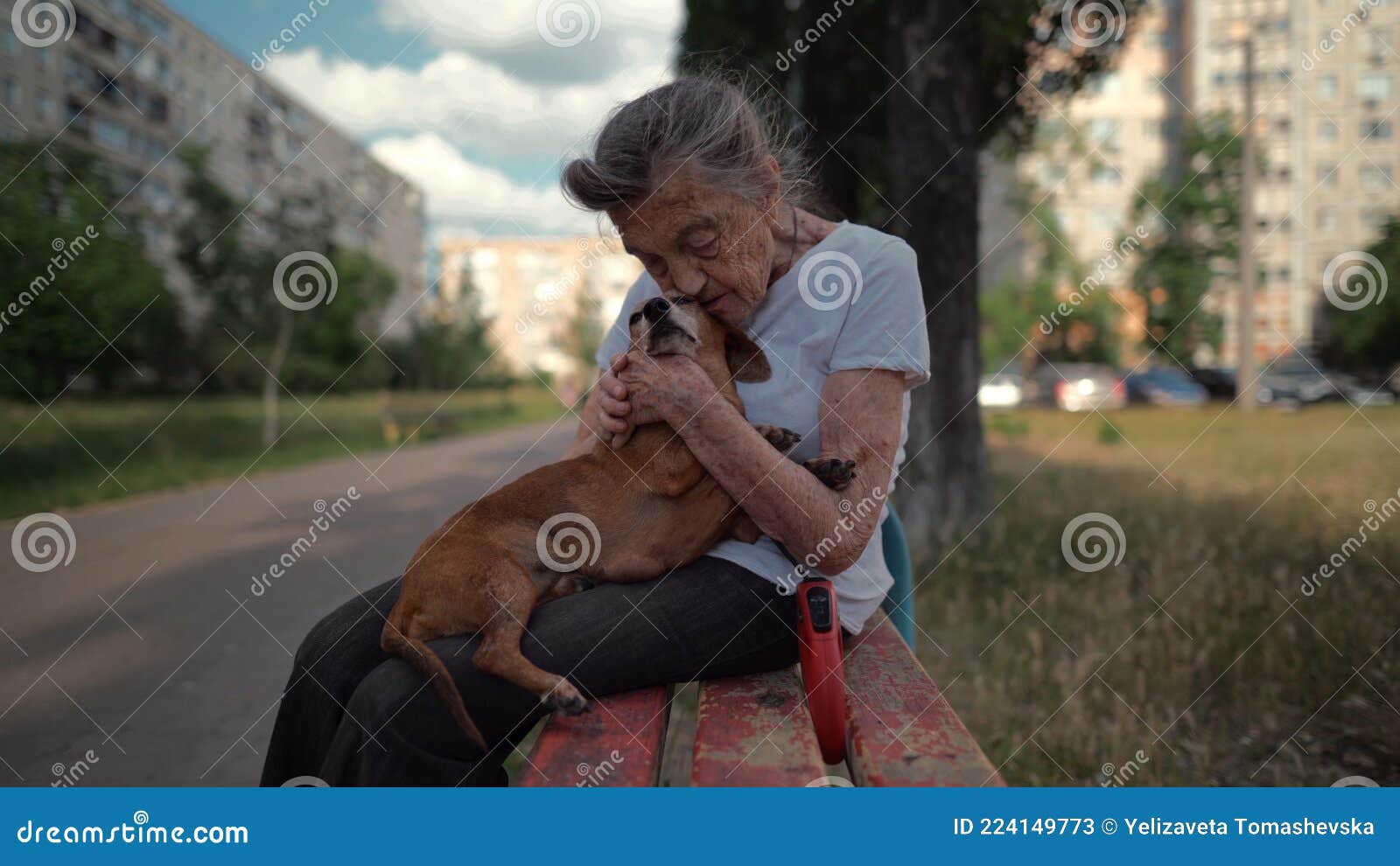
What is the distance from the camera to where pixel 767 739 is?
185 cm

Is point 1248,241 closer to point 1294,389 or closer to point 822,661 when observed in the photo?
point 1294,389

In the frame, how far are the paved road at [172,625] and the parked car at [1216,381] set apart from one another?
3642 centimetres

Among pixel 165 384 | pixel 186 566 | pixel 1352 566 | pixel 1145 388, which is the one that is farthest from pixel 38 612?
pixel 1145 388

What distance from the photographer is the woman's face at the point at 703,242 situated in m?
2.12

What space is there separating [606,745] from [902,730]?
57 centimetres

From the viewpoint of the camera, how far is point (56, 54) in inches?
344

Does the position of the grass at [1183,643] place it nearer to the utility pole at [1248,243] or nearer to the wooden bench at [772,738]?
the wooden bench at [772,738]

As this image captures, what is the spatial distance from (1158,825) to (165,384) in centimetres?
1421

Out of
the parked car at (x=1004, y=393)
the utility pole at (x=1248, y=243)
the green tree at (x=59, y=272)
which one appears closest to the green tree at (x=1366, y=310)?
the utility pole at (x=1248, y=243)

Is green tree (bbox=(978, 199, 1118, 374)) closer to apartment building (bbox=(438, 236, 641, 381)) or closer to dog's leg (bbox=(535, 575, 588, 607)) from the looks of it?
apartment building (bbox=(438, 236, 641, 381))

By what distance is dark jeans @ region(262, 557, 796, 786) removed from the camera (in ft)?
6.32

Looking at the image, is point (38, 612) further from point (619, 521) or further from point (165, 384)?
point (165, 384)

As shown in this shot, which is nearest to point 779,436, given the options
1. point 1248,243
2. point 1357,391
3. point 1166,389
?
point 1357,391

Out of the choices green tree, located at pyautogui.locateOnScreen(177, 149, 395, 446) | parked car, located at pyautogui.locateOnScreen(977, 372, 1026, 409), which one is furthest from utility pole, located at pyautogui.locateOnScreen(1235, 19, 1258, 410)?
green tree, located at pyautogui.locateOnScreen(177, 149, 395, 446)
